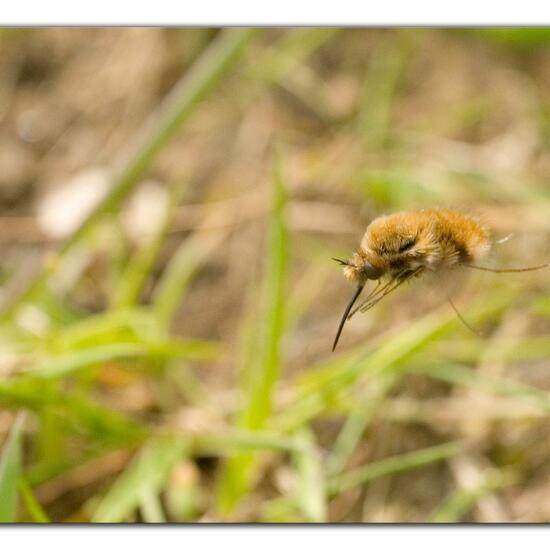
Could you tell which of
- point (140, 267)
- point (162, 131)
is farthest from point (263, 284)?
point (162, 131)

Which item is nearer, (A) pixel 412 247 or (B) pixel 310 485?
(A) pixel 412 247

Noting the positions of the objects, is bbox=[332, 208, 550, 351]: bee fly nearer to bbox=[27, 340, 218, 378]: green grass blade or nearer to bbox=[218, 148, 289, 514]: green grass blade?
bbox=[218, 148, 289, 514]: green grass blade

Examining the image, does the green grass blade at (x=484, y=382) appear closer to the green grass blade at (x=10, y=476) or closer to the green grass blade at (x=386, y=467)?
the green grass blade at (x=386, y=467)

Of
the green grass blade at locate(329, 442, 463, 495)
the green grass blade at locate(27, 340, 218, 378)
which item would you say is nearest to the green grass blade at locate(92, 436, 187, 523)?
the green grass blade at locate(27, 340, 218, 378)

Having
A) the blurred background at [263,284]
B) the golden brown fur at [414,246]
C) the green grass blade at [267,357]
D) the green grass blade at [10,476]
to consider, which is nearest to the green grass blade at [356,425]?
the blurred background at [263,284]

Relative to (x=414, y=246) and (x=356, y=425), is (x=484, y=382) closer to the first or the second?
(x=356, y=425)
